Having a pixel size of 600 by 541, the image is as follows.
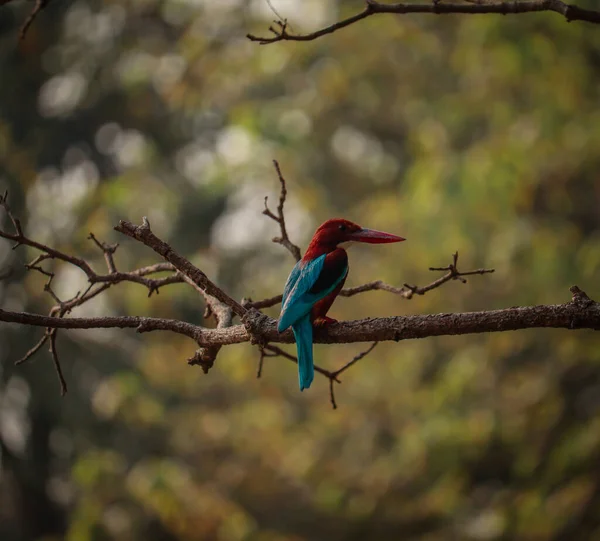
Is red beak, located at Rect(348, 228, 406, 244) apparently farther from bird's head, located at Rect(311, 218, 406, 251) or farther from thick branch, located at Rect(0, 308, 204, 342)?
thick branch, located at Rect(0, 308, 204, 342)

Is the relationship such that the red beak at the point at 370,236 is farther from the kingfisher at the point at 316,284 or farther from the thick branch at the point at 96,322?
the thick branch at the point at 96,322

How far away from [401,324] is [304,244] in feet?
32.6

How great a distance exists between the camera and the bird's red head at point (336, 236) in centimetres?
289

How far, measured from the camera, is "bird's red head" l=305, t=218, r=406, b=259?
289 centimetres

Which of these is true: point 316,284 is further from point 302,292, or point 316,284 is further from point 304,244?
point 304,244

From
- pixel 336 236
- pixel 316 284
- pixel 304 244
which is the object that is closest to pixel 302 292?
pixel 316 284

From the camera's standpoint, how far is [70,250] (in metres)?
8.91

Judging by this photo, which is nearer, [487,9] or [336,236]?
[487,9]

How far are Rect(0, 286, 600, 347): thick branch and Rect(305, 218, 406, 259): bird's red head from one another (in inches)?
19.2

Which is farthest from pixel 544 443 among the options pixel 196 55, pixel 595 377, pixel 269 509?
pixel 196 55

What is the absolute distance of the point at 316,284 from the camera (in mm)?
2637

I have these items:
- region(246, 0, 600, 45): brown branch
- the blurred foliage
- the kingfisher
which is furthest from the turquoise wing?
the blurred foliage

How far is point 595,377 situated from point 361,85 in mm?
7204

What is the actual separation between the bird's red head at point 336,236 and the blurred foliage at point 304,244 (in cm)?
364
